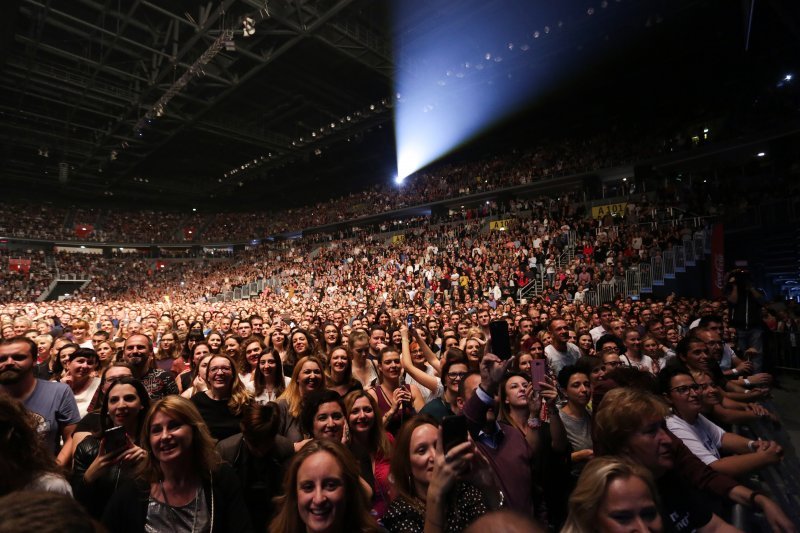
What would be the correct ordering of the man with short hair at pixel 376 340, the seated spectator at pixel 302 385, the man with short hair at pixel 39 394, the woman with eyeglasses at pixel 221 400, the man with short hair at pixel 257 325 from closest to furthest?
the man with short hair at pixel 39 394 → the woman with eyeglasses at pixel 221 400 → the seated spectator at pixel 302 385 → the man with short hair at pixel 376 340 → the man with short hair at pixel 257 325

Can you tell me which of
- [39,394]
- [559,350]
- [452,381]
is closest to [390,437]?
[452,381]

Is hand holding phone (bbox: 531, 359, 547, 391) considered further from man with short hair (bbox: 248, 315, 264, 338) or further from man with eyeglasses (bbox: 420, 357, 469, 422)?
man with short hair (bbox: 248, 315, 264, 338)

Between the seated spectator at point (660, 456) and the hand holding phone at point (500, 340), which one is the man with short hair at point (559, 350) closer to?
the seated spectator at point (660, 456)

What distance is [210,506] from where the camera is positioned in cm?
199

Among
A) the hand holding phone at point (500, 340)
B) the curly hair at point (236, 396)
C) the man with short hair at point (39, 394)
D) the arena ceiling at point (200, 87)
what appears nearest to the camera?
the hand holding phone at point (500, 340)

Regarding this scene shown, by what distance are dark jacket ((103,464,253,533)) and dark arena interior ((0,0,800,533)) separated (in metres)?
0.01

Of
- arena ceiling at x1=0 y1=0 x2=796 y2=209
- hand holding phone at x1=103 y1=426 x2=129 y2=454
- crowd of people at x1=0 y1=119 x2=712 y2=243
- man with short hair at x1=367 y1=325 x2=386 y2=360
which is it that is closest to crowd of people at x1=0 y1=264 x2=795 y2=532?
hand holding phone at x1=103 y1=426 x2=129 y2=454

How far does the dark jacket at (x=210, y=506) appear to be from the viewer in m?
1.86

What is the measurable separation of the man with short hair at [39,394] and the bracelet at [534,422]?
3.15 metres

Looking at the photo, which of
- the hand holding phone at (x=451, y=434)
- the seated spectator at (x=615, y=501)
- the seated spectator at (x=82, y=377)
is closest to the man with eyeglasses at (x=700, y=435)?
the seated spectator at (x=615, y=501)

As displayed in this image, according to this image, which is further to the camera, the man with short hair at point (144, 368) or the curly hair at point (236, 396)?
the man with short hair at point (144, 368)

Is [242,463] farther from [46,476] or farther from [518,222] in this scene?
[518,222]

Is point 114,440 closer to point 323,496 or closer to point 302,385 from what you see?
point 323,496

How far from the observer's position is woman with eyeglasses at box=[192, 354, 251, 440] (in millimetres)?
2924
